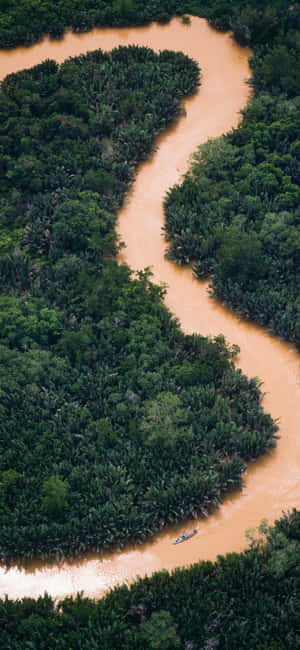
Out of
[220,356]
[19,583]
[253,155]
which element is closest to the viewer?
[19,583]

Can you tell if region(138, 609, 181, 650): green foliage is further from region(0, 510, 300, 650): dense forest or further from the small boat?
the small boat

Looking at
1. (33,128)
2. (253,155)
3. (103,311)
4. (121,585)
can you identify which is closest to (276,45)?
(253,155)

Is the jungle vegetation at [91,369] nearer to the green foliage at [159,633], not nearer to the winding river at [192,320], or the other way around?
the winding river at [192,320]

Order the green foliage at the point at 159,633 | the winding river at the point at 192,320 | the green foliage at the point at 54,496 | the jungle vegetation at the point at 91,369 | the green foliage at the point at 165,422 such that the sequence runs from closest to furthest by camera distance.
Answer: the green foliage at the point at 159,633 → the green foliage at the point at 54,496 → the winding river at the point at 192,320 → the jungle vegetation at the point at 91,369 → the green foliage at the point at 165,422

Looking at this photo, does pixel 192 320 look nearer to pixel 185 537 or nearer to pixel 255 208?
pixel 255 208

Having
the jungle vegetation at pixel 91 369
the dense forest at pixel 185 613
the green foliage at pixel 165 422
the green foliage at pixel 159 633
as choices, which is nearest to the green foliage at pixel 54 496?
the jungle vegetation at pixel 91 369

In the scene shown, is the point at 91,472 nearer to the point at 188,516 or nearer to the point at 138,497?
the point at 138,497
